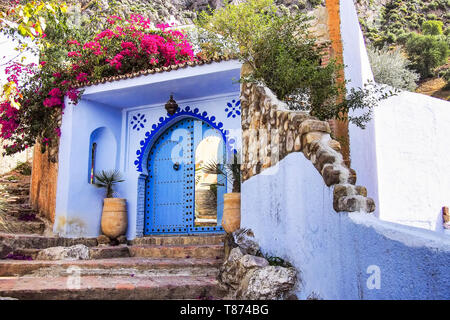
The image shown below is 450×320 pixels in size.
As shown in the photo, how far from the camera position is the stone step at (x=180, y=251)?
719cm

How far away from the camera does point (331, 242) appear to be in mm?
3480

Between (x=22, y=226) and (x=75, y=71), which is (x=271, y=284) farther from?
(x=75, y=71)

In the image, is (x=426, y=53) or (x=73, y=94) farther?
(x=426, y=53)

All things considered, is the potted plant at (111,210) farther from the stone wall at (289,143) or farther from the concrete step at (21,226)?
the stone wall at (289,143)

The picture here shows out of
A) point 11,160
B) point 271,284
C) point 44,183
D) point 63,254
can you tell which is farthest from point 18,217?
point 271,284

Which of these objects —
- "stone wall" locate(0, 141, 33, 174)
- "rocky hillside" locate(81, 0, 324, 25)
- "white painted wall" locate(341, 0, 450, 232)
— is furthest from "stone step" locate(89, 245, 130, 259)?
"rocky hillside" locate(81, 0, 324, 25)

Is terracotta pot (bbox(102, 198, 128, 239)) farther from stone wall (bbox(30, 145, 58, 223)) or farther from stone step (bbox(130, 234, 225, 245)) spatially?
stone wall (bbox(30, 145, 58, 223))

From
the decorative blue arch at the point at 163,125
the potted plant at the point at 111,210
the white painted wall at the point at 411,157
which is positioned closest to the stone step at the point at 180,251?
the potted plant at the point at 111,210

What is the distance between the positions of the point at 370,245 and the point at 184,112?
6559mm

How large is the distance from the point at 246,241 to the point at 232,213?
940 millimetres

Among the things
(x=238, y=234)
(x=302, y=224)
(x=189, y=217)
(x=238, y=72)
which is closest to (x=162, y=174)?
(x=189, y=217)

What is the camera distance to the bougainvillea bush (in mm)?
8766

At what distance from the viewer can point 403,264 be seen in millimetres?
2424

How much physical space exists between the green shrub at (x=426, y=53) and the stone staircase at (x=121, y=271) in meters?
23.6
